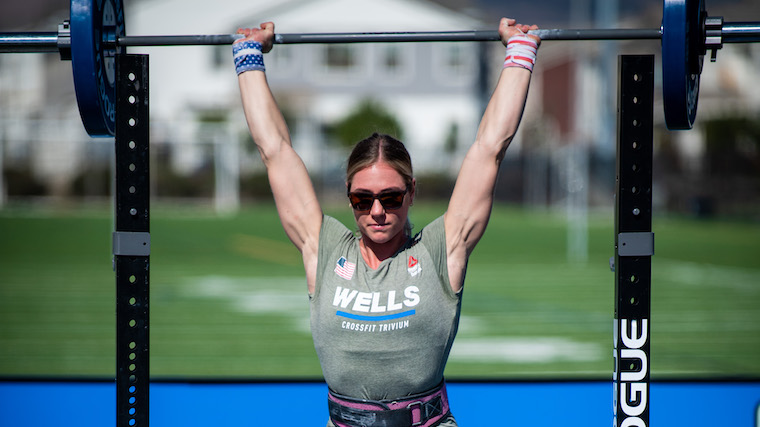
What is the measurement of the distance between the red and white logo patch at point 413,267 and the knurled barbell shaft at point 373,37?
93 cm

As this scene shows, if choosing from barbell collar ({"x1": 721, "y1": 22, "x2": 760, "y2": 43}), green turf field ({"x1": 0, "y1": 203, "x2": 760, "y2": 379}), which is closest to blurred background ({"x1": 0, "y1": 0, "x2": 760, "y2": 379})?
green turf field ({"x1": 0, "y1": 203, "x2": 760, "y2": 379})

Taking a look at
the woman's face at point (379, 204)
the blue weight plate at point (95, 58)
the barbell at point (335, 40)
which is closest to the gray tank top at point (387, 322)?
the woman's face at point (379, 204)

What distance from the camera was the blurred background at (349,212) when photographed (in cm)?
855

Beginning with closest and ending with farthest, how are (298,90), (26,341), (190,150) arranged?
(26,341) < (190,150) < (298,90)

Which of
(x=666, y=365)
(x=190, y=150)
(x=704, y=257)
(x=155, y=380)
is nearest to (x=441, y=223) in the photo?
(x=155, y=380)

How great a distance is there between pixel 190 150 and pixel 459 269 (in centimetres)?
3294

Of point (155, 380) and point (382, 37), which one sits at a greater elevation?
point (382, 37)

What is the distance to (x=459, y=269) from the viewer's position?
2.81 metres

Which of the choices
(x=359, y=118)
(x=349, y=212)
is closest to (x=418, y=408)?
(x=349, y=212)

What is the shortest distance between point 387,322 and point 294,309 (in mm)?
8001

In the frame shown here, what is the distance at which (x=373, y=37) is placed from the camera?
10.8 feet

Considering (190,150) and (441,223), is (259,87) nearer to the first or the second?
(441,223)

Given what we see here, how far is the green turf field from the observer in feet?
25.1

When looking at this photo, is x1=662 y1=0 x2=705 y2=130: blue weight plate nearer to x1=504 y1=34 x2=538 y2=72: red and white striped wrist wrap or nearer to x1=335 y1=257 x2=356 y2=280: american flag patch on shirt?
x1=504 y1=34 x2=538 y2=72: red and white striped wrist wrap
